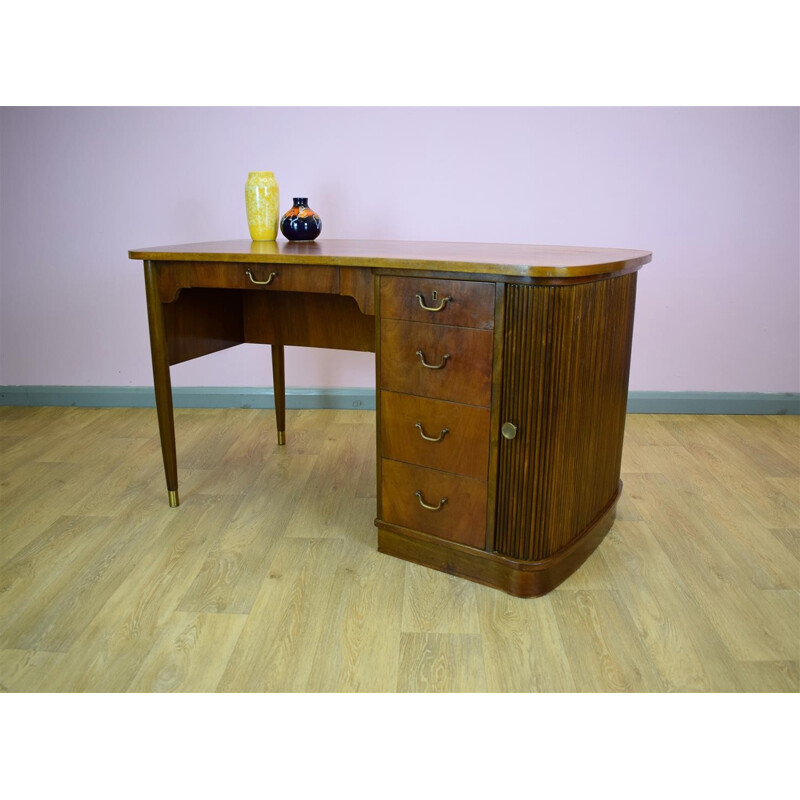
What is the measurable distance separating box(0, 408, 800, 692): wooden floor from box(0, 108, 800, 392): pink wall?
2.46 feet

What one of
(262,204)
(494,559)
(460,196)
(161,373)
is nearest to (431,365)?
(494,559)

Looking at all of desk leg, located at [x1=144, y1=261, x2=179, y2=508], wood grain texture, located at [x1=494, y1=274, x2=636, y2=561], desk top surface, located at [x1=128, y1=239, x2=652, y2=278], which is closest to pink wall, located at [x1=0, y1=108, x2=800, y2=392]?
desk top surface, located at [x1=128, y1=239, x2=652, y2=278]

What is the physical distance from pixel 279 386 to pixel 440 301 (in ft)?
4.09

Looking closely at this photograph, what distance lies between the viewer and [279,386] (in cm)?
276

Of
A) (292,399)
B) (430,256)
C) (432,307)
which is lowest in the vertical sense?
(292,399)

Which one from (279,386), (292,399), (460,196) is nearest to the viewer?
(279,386)

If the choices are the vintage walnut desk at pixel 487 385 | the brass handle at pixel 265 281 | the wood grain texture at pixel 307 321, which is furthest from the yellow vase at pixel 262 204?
the brass handle at pixel 265 281

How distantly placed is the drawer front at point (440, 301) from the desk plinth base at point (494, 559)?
0.56m

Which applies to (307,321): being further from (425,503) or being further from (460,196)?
(460,196)

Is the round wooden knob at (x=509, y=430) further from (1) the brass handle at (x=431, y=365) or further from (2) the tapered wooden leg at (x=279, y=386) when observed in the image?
(2) the tapered wooden leg at (x=279, y=386)

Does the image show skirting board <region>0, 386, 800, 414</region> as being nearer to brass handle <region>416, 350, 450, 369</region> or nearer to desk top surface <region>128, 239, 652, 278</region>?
desk top surface <region>128, 239, 652, 278</region>

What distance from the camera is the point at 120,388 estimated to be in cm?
340

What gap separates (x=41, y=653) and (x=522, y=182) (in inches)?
97.4

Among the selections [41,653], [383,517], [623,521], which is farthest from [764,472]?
[41,653]
